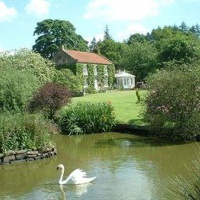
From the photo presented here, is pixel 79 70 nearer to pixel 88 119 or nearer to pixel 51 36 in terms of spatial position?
pixel 51 36

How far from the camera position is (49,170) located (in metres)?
16.2

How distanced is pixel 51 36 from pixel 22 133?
6193 cm

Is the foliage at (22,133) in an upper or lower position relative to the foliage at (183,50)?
lower

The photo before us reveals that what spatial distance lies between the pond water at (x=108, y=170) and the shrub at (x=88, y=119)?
3154 millimetres

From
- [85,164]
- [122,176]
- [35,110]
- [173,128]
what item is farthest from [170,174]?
[35,110]

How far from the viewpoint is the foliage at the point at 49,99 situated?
2688cm

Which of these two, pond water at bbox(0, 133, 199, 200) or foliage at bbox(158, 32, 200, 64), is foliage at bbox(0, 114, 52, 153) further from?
foliage at bbox(158, 32, 200, 64)

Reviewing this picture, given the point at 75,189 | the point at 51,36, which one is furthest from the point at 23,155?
the point at 51,36

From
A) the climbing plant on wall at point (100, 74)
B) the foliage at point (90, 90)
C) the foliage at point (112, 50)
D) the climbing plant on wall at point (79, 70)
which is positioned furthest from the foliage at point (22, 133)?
the foliage at point (112, 50)

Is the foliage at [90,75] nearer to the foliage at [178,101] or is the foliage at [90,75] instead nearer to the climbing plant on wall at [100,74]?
the climbing plant on wall at [100,74]

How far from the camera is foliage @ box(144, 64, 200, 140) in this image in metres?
21.3

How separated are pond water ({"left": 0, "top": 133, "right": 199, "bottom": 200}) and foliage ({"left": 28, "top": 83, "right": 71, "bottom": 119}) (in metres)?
4.52

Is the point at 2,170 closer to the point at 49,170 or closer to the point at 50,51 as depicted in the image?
the point at 49,170

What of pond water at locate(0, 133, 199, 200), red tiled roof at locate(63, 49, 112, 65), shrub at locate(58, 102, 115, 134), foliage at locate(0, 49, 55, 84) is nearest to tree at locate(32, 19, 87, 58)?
red tiled roof at locate(63, 49, 112, 65)
